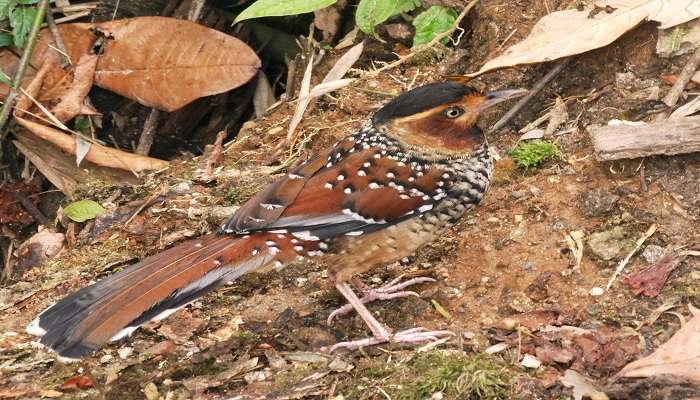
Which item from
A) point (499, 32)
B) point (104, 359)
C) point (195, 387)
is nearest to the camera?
point (195, 387)

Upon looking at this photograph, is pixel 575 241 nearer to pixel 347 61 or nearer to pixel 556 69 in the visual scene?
pixel 556 69

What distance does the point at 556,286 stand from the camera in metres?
4.50

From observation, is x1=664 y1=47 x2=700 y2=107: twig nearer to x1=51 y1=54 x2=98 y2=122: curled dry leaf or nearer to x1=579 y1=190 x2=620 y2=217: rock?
x1=579 y1=190 x2=620 y2=217: rock

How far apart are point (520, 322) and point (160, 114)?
11.2 ft

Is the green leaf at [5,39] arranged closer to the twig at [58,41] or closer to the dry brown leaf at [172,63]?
the twig at [58,41]

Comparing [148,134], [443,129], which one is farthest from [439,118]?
[148,134]

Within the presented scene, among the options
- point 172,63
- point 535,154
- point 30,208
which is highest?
point 172,63

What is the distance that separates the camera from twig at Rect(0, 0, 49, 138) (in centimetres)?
602

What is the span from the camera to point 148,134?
6613 mm


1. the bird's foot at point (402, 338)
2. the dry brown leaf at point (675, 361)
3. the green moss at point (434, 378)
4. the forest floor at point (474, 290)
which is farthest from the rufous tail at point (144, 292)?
the dry brown leaf at point (675, 361)

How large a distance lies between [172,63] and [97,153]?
28.7 inches

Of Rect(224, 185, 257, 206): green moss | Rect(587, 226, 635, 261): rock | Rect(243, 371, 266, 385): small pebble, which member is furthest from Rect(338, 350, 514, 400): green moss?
Rect(224, 185, 257, 206): green moss

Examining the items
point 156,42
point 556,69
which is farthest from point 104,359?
point 556,69

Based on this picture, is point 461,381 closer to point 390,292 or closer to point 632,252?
point 390,292
